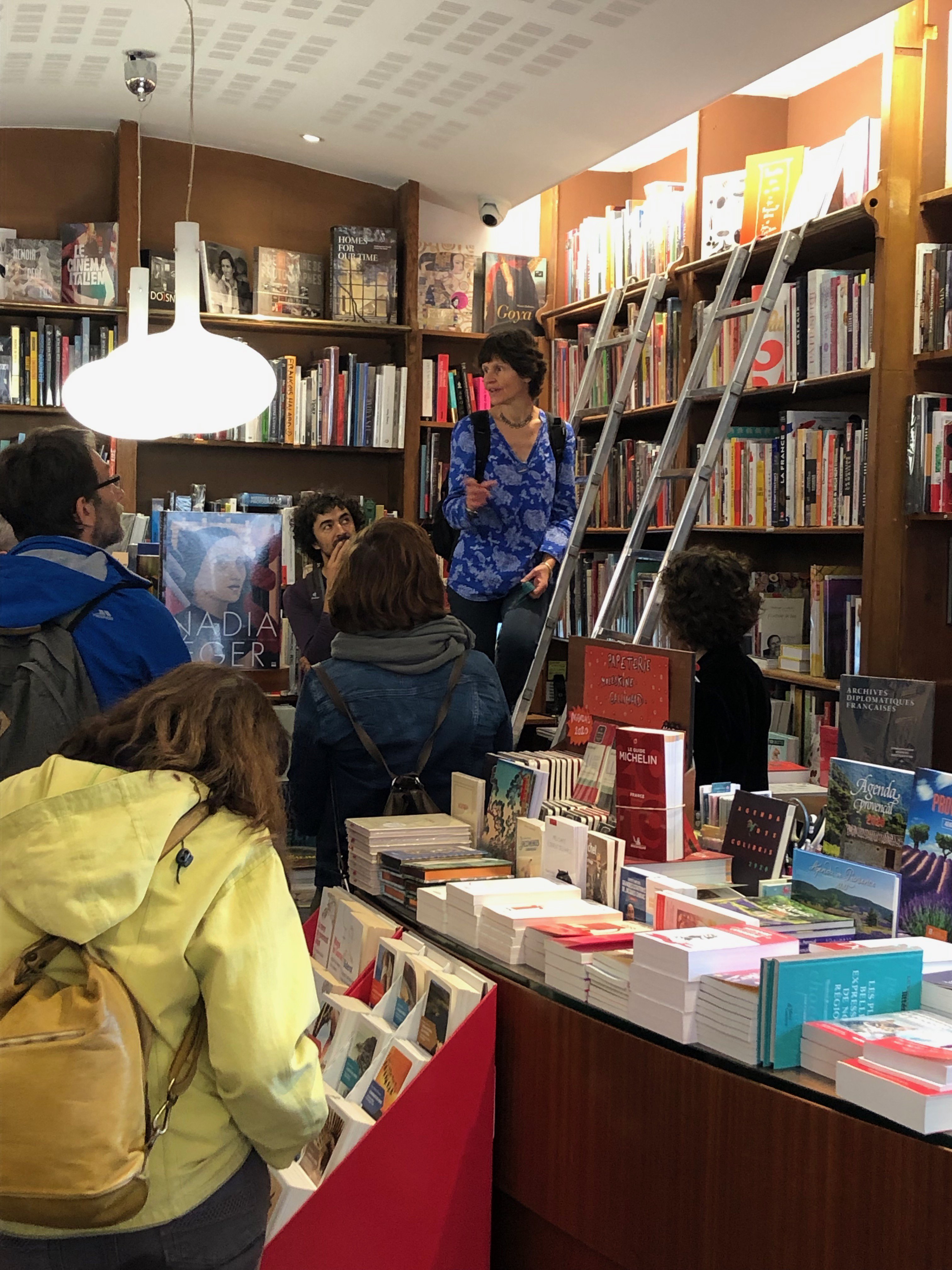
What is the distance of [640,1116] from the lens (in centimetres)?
168

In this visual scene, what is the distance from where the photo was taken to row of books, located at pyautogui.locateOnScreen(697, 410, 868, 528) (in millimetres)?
4074

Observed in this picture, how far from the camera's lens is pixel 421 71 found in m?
4.24

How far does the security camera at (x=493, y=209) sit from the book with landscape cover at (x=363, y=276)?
41 cm

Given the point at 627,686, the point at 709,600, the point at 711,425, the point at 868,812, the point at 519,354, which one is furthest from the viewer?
the point at 711,425

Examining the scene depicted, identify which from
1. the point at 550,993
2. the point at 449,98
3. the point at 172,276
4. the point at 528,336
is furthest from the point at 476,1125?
the point at 172,276

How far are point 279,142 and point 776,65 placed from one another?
2413mm

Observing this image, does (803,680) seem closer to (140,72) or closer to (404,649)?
(404,649)

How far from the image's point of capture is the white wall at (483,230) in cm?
604

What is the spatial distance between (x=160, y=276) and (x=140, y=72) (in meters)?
1.02

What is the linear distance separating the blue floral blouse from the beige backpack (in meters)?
3.11

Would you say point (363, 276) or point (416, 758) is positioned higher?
point (363, 276)

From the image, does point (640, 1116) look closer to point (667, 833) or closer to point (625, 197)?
point (667, 833)

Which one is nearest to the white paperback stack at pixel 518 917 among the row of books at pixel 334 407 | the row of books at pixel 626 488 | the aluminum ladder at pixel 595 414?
the aluminum ladder at pixel 595 414

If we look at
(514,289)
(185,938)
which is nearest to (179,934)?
(185,938)
